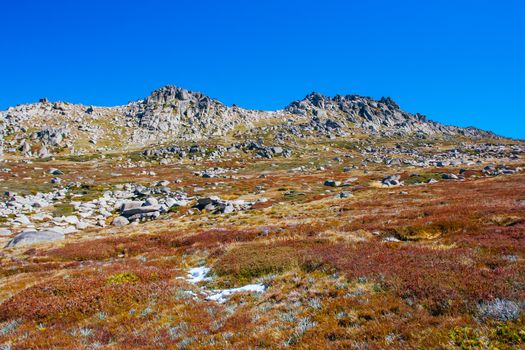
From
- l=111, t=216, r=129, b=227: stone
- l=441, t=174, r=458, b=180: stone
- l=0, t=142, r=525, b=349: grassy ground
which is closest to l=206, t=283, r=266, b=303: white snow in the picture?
l=0, t=142, r=525, b=349: grassy ground

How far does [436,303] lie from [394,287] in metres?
1.78

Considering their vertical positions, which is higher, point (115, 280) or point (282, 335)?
point (282, 335)

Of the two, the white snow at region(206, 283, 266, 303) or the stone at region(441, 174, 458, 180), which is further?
the stone at region(441, 174, 458, 180)

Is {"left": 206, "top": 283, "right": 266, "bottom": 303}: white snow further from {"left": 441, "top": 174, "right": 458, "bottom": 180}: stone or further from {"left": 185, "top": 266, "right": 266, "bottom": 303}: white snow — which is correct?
{"left": 441, "top": 174, "right": 458, "bottom": 180}: stone

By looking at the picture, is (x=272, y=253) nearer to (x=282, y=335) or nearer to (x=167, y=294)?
(x=167, y=294)

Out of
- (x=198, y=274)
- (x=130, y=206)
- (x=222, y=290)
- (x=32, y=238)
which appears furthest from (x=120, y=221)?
(x=222, y=290)

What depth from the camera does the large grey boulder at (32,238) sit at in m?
33.3

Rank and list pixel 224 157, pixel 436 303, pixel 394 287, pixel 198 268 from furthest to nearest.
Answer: pixel 224 157, pixel 198 268, pixel 394 287, pixel 436 303

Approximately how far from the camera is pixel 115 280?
16.1 m

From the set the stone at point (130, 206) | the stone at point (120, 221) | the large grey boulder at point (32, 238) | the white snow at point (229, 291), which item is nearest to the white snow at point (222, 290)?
the white snow at point (229, 291)

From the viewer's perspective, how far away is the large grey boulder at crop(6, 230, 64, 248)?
33.3m

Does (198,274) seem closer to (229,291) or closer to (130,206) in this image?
(229,291)

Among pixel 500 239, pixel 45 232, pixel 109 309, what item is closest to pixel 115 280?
pixel 109 309

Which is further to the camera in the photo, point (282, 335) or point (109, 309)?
Result: point (109, 309)
